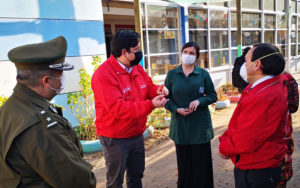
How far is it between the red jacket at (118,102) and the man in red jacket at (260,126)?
0.87 meters

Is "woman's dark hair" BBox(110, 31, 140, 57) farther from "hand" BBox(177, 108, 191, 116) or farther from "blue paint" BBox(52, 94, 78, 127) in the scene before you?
"blue paint" BBox(52, 94, 78, 127)

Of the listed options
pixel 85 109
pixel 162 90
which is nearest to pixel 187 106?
pixel 162 90

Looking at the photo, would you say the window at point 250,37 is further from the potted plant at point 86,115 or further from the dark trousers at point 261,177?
the dark trousers at point 261,177

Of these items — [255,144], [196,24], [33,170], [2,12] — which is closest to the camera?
[33,170]

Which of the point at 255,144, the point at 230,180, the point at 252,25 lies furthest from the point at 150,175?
the point at 252,25

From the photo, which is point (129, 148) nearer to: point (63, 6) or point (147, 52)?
point (63, 6)

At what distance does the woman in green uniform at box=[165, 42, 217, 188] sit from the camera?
2.96m

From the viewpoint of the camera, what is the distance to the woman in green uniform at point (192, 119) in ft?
9.73

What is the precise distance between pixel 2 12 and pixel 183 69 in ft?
12.2

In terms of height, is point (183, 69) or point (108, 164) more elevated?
point (183, 69)

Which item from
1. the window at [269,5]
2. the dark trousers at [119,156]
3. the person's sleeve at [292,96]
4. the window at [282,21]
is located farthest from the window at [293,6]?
the dark trousers at [119,156]

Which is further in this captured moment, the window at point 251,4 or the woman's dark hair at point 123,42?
the window at point 251,4

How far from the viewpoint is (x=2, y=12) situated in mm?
4738

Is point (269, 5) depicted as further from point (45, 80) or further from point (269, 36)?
point (45, 80)
